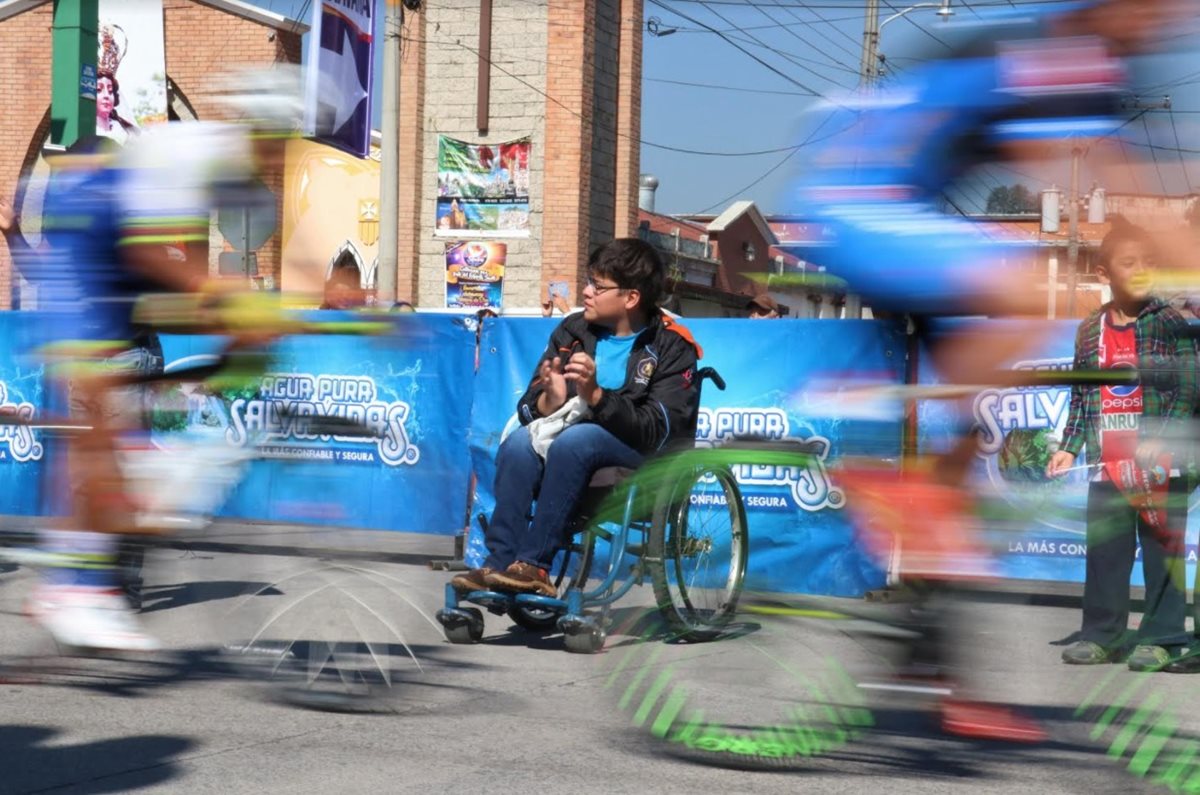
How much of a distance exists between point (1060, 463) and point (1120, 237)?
1403mm

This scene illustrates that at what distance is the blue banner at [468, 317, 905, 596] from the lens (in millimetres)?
7949

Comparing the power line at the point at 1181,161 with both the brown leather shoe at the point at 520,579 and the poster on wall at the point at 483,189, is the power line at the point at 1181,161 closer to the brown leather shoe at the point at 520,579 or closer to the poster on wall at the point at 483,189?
the brown leather shoe at the point at 520,579

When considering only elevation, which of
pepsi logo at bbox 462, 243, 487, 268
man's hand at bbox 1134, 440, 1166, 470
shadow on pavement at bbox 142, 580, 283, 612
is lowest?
shadow on pavement at bbox 142, 580, 283, 612

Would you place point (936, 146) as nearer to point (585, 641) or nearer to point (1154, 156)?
point (1154, 156)

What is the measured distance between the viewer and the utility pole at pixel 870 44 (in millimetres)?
3920

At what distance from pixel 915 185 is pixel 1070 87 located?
0.41m

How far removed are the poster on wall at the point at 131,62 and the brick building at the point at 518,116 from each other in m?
4.37

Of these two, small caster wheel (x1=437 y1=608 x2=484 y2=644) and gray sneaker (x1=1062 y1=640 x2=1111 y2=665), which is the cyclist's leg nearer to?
small caster wheel (x1=437 y1=608 x2=484 y2=644)

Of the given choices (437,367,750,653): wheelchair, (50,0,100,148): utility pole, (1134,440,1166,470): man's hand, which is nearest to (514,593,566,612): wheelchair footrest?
(437,367,750,653): wheelchair

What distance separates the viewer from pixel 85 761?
13.5ft

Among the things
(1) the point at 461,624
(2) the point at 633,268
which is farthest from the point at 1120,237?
(1) the point at 461,624

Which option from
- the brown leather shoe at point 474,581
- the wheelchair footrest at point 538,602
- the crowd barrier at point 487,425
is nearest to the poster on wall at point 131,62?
the crowd barrier at point 487,425

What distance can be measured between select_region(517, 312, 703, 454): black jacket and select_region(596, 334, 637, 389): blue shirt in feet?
0.11

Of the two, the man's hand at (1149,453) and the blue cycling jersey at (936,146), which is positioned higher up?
the blue cycling jersey at (936,146)
